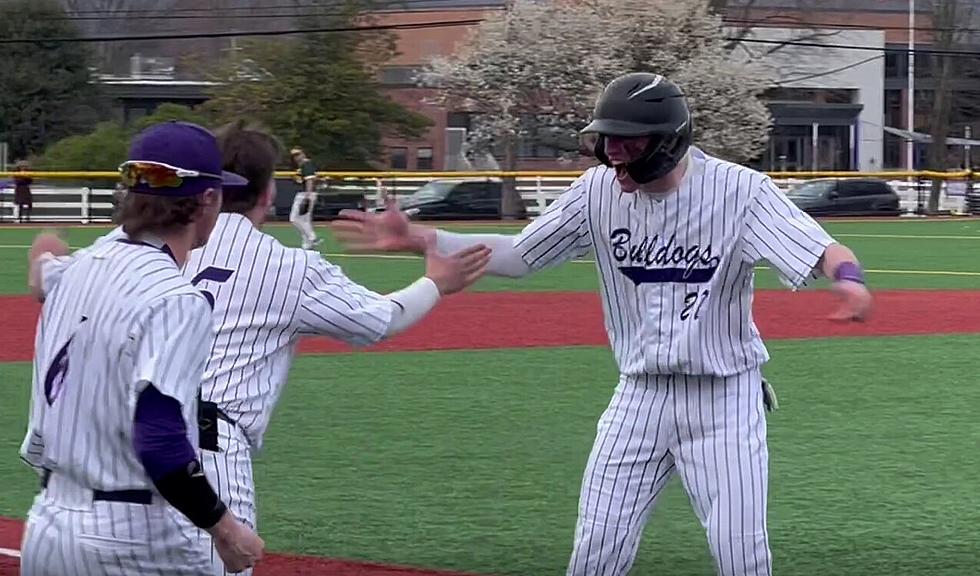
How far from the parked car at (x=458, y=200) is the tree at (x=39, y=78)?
1884 centimetres

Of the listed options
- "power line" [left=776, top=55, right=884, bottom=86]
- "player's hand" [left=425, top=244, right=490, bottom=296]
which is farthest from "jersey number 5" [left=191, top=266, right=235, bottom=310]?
"power line" [left=776, top=55, right=884, bottom=86]

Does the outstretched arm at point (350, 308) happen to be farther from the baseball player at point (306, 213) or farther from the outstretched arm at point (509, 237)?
the baseball player at point (306, 213)

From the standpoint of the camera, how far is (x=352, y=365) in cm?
1345

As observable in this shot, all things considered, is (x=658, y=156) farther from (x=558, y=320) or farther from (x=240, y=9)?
(x=240, y=9)

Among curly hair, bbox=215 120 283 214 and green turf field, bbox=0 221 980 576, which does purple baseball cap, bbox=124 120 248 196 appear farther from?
green turf field, bbox=0 221 980 576

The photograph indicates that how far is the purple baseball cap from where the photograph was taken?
3.53 meters

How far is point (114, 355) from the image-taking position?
338cm

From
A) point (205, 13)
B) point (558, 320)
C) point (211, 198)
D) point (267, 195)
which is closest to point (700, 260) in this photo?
point (267, 195)

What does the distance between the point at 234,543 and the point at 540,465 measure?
225 inches

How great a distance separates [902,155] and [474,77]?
31625mm

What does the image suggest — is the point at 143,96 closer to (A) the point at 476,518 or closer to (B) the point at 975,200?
(B) the point at 975,200

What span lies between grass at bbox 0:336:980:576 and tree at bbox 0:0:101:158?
41.0 meters

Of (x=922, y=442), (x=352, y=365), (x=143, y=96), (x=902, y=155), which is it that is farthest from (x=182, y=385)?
(x=902, y=155)

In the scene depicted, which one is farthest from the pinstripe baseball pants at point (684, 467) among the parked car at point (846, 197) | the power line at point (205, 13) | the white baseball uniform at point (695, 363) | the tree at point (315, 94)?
the power line at point (205, 13)
